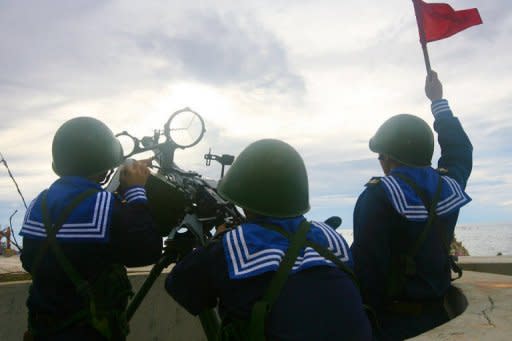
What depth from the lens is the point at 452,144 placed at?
152 inches

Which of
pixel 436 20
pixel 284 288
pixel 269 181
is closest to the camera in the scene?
pixel 284 288

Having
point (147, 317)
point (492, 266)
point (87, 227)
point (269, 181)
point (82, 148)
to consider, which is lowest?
point (147, 317)

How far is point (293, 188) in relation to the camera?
95.4 inches

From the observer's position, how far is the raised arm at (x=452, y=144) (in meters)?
3.72

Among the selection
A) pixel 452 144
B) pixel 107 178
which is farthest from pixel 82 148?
pixel 452 144

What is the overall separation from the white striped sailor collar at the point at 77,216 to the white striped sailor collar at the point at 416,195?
1723 millimetres

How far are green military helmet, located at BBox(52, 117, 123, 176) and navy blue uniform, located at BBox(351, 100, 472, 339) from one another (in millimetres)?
1676

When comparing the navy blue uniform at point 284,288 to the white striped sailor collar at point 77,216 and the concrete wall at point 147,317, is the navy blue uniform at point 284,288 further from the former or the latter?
the concrete wall at point 147,317

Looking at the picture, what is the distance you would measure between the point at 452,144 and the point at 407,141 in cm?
68

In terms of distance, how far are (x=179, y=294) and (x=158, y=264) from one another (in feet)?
4.05

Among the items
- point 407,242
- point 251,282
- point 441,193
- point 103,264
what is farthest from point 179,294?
A: point 441,193

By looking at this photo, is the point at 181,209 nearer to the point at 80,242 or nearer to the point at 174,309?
the point at 80,242

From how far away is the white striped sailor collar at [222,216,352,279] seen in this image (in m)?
2.13

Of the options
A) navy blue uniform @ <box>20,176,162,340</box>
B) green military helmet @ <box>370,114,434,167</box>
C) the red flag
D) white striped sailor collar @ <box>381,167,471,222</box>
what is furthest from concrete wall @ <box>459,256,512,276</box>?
navy blue uniform @ <box>20,176,162,340</box>
